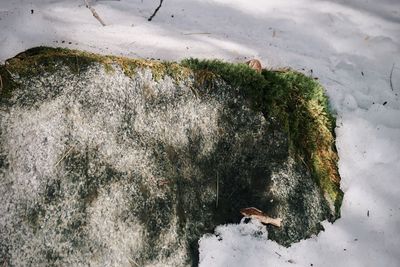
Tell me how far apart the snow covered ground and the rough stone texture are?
19cm

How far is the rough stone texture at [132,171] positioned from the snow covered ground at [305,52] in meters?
0.19

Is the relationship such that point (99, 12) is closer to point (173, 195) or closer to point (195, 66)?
point (195, 66)

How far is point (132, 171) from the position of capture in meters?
2.05

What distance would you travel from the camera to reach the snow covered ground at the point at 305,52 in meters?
2.22

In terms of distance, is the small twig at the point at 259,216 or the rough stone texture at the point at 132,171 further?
the small twig at the point at 259,216

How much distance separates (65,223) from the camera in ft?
6.18

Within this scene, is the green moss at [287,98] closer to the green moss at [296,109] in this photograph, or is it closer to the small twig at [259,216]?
the green moss at [296,109]

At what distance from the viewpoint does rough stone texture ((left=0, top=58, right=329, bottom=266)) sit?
6.07 ft

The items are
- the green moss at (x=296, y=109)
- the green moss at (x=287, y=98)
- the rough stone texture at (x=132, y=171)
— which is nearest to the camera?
the rough stone texture at (x=132, y=171)

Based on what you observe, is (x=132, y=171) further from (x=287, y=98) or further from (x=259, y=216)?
(x=287, y=98)

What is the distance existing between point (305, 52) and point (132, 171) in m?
1.87

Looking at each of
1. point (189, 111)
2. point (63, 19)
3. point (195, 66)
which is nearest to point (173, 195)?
point (189, 111)

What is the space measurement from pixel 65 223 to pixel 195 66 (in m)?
1.30

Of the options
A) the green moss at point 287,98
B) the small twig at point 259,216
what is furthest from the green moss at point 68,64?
the small twig at point 259,216
